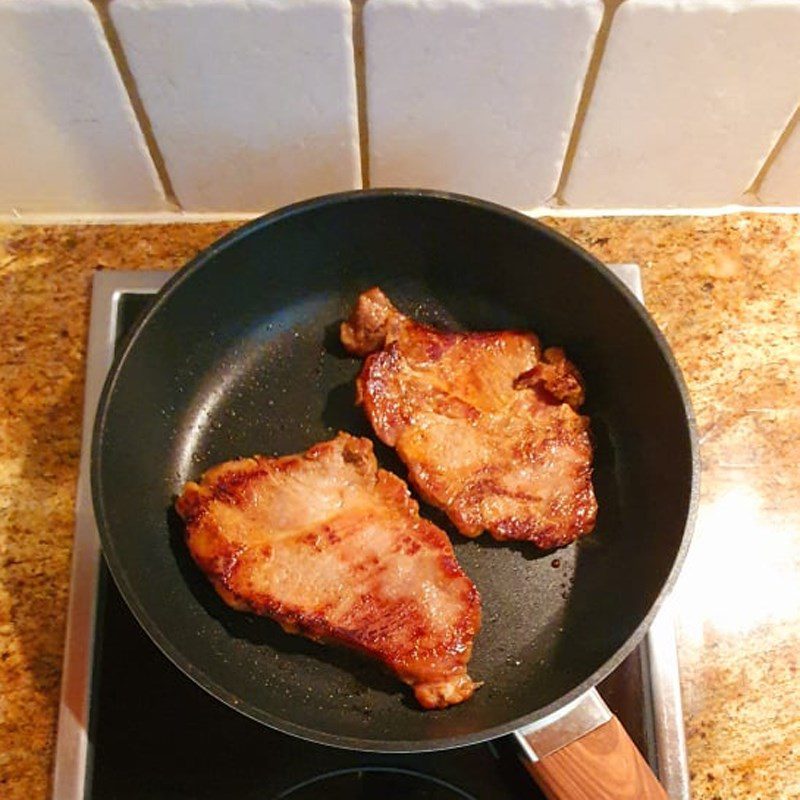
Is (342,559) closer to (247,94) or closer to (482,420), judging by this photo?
(482,420)

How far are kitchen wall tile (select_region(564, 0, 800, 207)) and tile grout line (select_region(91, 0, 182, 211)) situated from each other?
44 centimetres

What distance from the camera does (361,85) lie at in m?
0.91

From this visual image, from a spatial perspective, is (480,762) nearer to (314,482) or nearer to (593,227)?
(314,482)

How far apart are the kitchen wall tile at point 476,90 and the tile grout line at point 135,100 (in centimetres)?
22

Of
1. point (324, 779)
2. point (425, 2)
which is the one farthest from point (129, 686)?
point (425, 2)

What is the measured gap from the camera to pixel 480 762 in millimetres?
905

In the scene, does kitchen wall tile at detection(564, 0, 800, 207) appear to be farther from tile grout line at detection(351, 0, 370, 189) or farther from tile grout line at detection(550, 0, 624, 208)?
tile grout line at detection(351, 0, 370, 189)

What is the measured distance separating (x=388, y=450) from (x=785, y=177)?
54 centimetres

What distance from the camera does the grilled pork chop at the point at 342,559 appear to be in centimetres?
90

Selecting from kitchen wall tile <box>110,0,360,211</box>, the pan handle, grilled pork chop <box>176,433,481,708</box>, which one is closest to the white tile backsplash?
kitchen wall tile <box>110,0,360,211</box>

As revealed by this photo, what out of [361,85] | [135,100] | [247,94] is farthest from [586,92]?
[135,100]

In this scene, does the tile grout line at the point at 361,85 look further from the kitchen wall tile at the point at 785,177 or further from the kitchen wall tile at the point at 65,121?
the kitchen wall tile at the point at 785,177

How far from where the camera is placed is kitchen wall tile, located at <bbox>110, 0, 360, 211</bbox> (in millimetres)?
826

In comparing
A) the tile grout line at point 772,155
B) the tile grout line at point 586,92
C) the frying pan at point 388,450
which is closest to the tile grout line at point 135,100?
the frying pan at point 388,450
